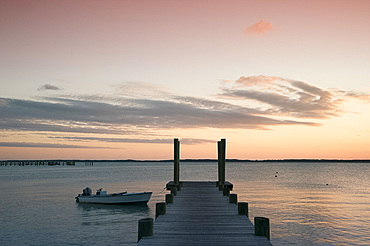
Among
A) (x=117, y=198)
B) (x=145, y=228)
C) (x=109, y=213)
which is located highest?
(x=145, y=228)

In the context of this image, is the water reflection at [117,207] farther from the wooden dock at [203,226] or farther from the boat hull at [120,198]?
the wooden dock at [203,226]

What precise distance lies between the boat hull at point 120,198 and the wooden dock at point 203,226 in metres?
15.4

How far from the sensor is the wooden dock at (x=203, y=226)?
9555mm

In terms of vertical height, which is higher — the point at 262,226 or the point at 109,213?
the point at 262,226

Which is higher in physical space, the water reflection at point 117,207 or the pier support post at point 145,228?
the pier support post at point 145,228

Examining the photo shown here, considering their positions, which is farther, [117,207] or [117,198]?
[117,198]

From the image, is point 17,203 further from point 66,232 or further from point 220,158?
point 220,158

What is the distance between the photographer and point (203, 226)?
11.6 meters

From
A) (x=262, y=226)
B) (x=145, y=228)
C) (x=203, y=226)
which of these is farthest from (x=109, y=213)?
(x=262, y=226)

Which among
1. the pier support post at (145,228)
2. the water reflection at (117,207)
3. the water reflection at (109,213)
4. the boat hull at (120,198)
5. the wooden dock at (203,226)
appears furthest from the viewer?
the boat hull at (120,198)

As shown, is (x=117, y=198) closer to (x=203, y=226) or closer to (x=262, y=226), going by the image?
(x=203, y=226)

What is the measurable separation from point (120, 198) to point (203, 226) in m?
21.8

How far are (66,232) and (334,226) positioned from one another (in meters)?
17.5

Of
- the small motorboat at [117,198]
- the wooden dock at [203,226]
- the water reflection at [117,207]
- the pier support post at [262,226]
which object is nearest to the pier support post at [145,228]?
the wooden dock at [203,226]
